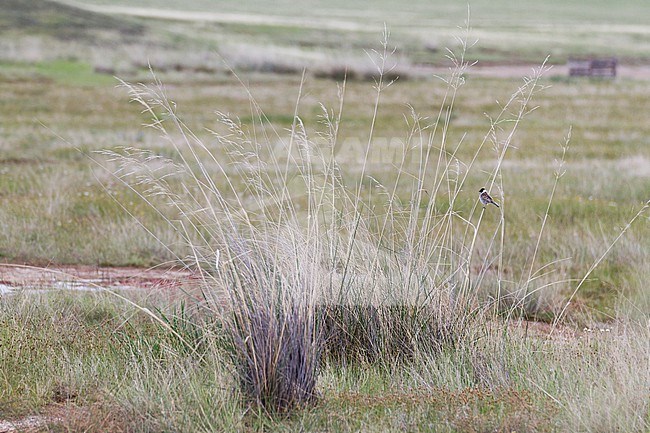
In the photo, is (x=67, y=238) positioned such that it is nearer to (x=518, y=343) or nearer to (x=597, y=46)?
(x=518, y=343)

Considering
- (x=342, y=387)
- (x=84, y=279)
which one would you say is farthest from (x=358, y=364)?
(x=84, y=279)

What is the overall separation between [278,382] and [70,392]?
107cm

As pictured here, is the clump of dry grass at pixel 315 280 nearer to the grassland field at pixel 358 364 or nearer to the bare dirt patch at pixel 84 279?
the grassland field at pixel 358 364

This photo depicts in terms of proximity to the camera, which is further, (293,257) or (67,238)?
(67,238)

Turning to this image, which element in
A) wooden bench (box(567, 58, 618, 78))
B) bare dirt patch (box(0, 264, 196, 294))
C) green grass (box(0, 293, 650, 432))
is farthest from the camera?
wooden bench (box(567, 58, 618, 78))

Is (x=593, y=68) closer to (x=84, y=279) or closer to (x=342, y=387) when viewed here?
(x=84, y=279)

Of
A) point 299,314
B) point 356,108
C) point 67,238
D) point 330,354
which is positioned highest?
point 299,314

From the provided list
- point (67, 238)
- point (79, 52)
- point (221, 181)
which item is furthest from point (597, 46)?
point (67, 238)

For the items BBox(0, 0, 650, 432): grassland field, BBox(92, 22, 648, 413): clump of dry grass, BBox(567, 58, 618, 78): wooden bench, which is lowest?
BBox(567, 58, 618, 78): wooden bench

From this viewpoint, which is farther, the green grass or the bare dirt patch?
the bare dirt patch

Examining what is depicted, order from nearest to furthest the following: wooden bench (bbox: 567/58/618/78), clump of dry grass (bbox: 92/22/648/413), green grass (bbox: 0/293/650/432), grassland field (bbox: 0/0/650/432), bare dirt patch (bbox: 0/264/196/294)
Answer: green grass (bbox: 0/293/650/432) → grassland field (bbox: 0/0/650/432) → clump of dry grass (bbox: 92/22/648/413) → bare dirt patch (bbox: 0/264/196/294) → wooden bench (bbox: 567/58/618/78)

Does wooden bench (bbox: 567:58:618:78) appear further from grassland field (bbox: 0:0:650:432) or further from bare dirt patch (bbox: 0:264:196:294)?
bare dirt patch (bbox: 0:264:196:294)

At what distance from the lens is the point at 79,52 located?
49.4m

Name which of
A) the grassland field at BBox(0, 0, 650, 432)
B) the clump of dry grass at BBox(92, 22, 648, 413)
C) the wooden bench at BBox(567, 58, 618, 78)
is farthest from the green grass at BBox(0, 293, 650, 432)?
the wooden bench at BBox(567, 58, 618, 78)
